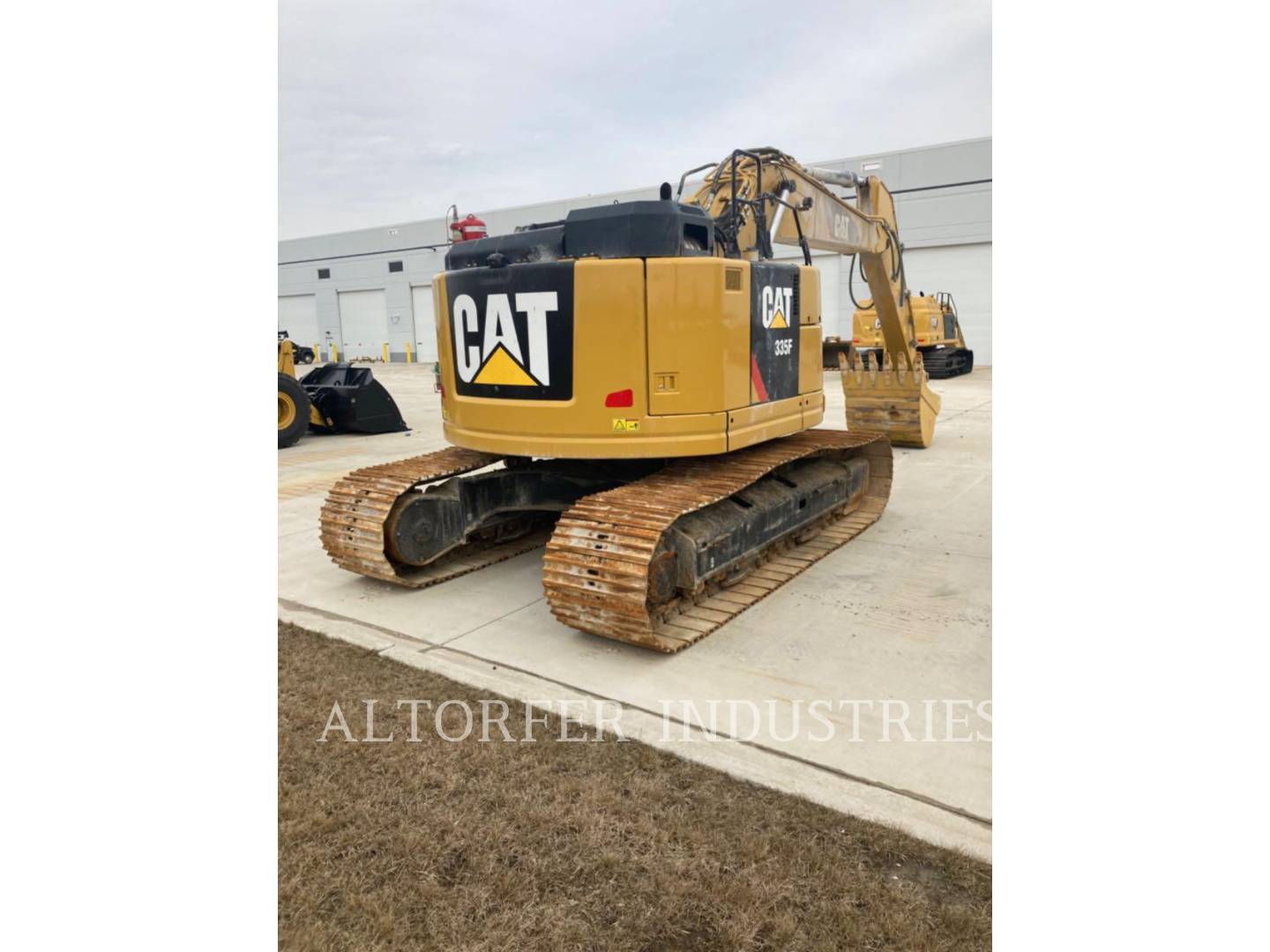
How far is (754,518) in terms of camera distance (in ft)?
19.1

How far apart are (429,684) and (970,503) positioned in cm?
606

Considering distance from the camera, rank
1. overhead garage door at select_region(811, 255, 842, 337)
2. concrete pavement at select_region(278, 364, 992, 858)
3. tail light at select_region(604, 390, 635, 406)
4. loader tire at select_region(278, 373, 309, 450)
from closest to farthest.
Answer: concrete pavement at select_region(278, 364, 992, 858), tail light at select_region(604, 390, 635, 406), loader tire at select_region(278, 373, 309, 450), overhead garage door at select_region(811, 255, 842, 337)

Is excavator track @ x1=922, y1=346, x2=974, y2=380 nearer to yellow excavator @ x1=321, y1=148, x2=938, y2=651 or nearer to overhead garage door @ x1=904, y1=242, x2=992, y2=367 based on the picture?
overhead garage door @ x1=904, y1=242, x2=992, y2=367

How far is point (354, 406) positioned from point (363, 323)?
33758 mm

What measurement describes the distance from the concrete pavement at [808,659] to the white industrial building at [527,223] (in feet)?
50.1

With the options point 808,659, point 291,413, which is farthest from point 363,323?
point 808,659

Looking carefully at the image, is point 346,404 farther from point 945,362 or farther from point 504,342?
point 945,362

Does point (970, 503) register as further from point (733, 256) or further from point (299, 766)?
point (299, 766)

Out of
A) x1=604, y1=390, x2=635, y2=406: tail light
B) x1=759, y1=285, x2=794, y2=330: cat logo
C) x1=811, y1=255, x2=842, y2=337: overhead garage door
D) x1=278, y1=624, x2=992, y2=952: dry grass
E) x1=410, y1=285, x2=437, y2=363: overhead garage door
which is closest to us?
x1=278, y1=624, x2=992, y2=952: dry grass

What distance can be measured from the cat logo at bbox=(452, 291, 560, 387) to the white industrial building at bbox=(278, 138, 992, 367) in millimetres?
15052

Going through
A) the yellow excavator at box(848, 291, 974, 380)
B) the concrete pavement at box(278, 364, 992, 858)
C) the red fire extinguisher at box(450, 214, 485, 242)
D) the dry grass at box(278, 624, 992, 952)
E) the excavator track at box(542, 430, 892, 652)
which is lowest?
the dry grass at box(278, 624, 992, 952)

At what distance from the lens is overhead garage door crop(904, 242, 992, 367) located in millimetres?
29078

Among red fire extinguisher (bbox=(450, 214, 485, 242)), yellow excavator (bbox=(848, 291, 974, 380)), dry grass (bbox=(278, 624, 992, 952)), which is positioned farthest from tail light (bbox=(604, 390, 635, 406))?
yellow excavator (bbox=(848, 291, 974, 380))

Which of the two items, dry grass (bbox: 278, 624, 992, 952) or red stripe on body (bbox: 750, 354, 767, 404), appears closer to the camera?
dry grass (bbox: 278, 624, 992, 952)
